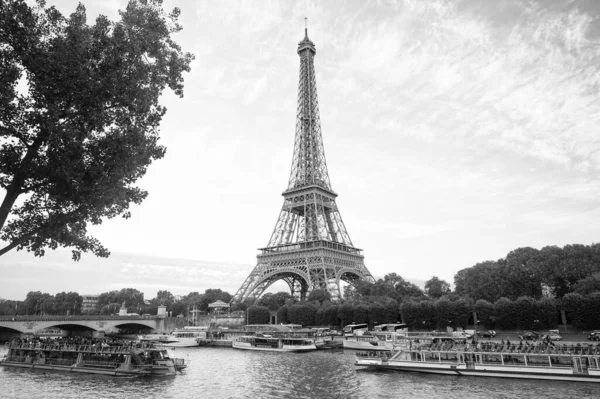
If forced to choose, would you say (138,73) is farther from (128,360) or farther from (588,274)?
(588,274)

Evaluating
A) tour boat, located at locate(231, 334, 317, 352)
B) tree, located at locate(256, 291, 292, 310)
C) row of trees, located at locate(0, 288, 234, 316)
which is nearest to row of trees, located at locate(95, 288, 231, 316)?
row of trees, located at locate(0, 288, 234, 316)

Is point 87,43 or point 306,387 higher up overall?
point 87,43

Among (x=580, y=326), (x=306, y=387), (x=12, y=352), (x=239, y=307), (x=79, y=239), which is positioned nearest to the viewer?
(x=79, y=239)

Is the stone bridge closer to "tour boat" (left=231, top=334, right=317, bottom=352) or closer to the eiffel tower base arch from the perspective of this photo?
the eiffel tower base arch

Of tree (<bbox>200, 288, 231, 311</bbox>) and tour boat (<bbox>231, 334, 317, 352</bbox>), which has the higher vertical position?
tree (<bbox>200, 288, 231, 311</bbox>)

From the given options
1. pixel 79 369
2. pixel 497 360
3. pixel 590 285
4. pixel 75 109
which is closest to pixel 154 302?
pixel 79 369

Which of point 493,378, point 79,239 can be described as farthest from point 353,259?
point 79,239
